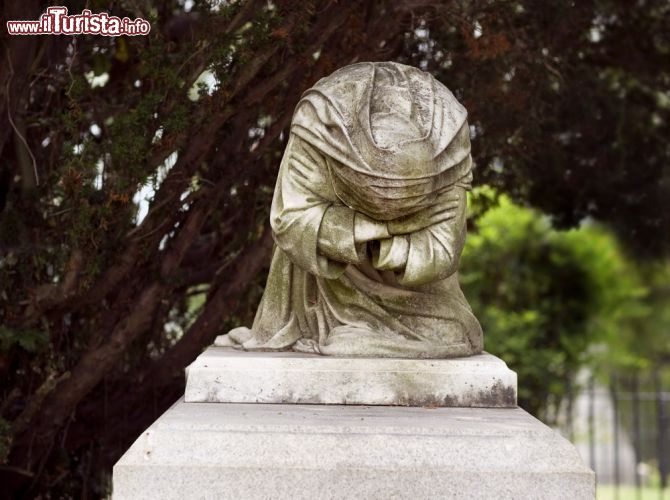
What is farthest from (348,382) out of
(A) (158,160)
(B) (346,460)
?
(A) (158,160)

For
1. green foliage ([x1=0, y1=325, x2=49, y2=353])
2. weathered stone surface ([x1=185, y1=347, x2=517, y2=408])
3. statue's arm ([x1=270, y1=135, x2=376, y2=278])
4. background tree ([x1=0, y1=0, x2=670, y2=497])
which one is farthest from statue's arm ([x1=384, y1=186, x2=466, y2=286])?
green foliage ([x1=0, y1=325, x2=49, y2=353])

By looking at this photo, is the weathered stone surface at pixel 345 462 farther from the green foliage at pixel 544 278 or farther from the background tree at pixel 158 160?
the green foliage at pixel 544 278

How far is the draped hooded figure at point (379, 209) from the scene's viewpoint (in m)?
3.57

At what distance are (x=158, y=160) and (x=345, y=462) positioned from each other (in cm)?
223

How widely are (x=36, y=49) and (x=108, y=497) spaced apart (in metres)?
2.68

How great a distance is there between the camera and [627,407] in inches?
683

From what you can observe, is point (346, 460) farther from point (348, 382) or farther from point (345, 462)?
point (348, 382)

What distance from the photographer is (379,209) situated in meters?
3.58

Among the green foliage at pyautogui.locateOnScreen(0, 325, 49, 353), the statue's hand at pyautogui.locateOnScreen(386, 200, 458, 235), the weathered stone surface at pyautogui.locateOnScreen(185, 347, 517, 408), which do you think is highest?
the statue's hand at pyautogui.locateOnScreen(386, 200, 458, 235)

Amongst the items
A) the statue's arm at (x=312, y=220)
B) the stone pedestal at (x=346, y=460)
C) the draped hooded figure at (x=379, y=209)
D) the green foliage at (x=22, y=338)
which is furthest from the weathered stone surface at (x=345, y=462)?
the green foliage at (x=22, y=338)

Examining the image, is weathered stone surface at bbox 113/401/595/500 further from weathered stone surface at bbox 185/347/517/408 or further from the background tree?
the background tree

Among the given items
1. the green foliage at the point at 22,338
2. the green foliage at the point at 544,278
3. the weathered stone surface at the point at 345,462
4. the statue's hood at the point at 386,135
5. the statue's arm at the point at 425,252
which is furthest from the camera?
the green foliage at the point at 544,278

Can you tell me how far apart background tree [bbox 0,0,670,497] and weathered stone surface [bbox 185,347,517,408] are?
143 cm

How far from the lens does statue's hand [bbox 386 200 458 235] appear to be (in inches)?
144
